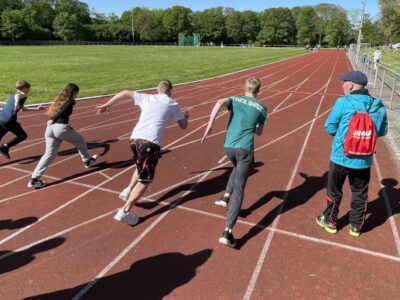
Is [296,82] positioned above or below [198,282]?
above

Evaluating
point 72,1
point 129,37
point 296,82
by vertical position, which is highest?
point 72,1

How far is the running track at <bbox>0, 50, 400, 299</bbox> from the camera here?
10.6ft

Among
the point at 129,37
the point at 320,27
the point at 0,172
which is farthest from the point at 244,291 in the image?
the point at 320,27

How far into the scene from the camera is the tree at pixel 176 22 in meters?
110

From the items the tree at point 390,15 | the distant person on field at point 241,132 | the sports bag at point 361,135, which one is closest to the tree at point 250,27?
the tree at point 390,15

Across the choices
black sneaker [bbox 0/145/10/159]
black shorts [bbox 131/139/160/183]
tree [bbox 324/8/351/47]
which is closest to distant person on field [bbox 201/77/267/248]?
black shorts [bbox 131/139/160/183]

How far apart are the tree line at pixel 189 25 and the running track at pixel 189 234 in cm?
9652

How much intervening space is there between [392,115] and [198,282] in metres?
10.0

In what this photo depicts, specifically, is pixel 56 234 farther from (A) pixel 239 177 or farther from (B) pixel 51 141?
(A) pixel 239 177

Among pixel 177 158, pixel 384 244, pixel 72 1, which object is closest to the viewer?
pixel 384 244

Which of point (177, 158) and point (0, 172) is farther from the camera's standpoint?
point (177, 158)

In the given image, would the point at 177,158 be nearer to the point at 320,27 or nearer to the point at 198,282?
the point at 198,282

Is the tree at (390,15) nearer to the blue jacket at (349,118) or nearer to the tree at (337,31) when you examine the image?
the blue jacket at (349,118)

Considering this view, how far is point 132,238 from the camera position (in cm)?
400
